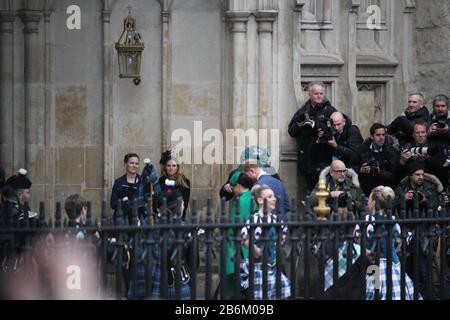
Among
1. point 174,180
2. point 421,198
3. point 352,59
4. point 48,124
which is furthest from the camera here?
point 352,59

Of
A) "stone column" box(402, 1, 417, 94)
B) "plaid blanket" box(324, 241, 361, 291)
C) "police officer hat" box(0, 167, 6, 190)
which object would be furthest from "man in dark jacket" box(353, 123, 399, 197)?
"plaid blanket" box(324, 241, 361, 291)

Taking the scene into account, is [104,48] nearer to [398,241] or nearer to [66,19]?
[66,19]

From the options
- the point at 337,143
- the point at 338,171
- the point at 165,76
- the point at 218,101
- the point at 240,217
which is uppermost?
the point at 165,76

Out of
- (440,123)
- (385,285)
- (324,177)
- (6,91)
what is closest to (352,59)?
(440,123)

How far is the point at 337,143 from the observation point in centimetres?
2122

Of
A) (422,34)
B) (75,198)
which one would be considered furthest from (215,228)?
(422,34)

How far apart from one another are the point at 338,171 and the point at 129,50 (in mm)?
3769

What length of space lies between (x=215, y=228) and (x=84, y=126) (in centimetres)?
783

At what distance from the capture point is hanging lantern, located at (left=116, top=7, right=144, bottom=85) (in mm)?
21766

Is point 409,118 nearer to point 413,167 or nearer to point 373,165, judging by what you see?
point 373,165

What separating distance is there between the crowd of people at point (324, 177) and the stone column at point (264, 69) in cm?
39

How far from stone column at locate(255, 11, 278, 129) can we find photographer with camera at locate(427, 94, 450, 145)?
202 centimetres

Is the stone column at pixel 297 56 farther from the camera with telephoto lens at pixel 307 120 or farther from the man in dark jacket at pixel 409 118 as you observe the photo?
the man in dark jacket at pixel 409 118

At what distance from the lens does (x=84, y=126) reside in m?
22.0
